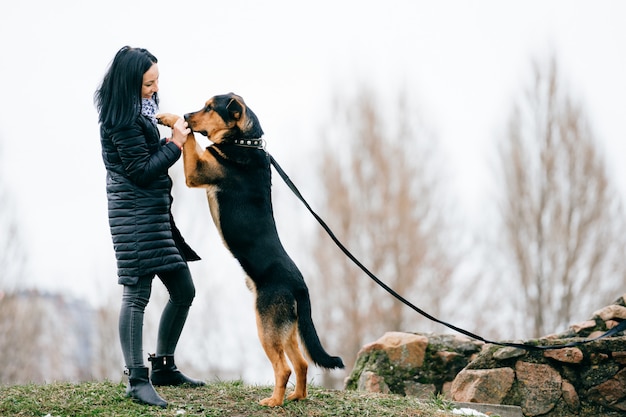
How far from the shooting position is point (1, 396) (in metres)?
5.59

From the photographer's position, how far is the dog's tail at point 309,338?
5.09m

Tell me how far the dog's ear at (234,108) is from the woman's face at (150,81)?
0.56 meters

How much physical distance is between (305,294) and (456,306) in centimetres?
1443

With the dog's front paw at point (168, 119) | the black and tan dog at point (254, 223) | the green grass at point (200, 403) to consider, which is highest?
the dog's front paw at point (168, 119)

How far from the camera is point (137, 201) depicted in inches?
203

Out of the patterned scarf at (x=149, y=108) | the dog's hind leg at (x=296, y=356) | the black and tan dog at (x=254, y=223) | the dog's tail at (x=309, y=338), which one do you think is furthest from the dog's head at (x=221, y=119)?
the dog's hind leg at (x=296, y=356)

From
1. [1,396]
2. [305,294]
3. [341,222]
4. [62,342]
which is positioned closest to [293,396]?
[305,294]

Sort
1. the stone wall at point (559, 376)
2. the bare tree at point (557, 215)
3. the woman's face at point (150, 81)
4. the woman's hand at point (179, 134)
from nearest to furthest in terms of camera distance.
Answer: the woman's hand at point (179, 134), the woman's face at point (150, 81), the stone wall at point (559, 376), the bare tree at point (557, 215)

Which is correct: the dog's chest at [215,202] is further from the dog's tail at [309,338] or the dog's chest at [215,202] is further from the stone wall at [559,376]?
the stone wall at [559,376]

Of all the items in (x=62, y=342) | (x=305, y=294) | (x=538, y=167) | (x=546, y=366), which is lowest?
(x=62, y=342)

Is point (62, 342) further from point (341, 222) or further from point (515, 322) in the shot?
point (515, 322)

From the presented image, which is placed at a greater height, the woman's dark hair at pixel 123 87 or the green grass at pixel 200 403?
the woman's dark hair at pixel 123 87

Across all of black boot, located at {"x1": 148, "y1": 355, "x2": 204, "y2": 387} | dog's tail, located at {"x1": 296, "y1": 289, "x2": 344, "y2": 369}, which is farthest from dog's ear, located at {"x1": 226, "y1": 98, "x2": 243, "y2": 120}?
black boot, located at {"x1": 148, "y1": 355, "x2": 204, "y2": 387}

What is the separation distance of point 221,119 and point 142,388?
2016mm
